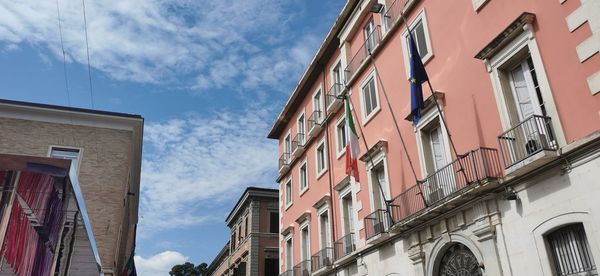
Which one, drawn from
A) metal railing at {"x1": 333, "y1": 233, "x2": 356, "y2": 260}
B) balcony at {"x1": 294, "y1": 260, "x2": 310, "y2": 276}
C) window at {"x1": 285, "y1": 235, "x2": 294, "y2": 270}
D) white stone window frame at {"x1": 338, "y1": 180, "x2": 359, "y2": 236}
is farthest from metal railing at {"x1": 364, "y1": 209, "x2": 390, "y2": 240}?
window at {"x1": 285, "y1": 235, "x2": 294, "y2": 270}

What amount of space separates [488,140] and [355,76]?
820 cm

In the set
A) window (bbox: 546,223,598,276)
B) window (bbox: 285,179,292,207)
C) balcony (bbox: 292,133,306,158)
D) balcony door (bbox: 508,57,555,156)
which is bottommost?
window (bbox: 546,223,598,276)

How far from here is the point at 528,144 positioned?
32.6ft

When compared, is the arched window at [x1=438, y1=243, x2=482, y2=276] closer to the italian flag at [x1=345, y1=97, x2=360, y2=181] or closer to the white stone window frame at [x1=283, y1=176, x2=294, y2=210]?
the italian flag at [x1=345, y1=97, x2=360, y2=181]

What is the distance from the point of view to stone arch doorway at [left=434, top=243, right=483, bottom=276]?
37.8 ft

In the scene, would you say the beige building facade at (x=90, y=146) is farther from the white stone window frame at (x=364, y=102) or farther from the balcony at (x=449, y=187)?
the balcony at (x=449, y=187)

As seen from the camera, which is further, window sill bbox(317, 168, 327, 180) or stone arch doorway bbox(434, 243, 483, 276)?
window sill bbox(317, 168, 327, 180)

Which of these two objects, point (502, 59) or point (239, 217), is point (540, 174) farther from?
point (239, 217)

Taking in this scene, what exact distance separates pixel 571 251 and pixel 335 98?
1254 cm

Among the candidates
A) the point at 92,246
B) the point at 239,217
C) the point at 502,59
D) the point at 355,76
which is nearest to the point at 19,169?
the point at 92,246

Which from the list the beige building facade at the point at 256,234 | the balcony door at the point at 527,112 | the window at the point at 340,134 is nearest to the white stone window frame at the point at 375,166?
the window at the point at 340,134

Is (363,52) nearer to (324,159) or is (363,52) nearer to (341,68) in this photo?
(341,68)

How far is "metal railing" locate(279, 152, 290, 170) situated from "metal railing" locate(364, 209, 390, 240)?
10537 mm

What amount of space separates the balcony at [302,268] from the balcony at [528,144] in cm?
1249
